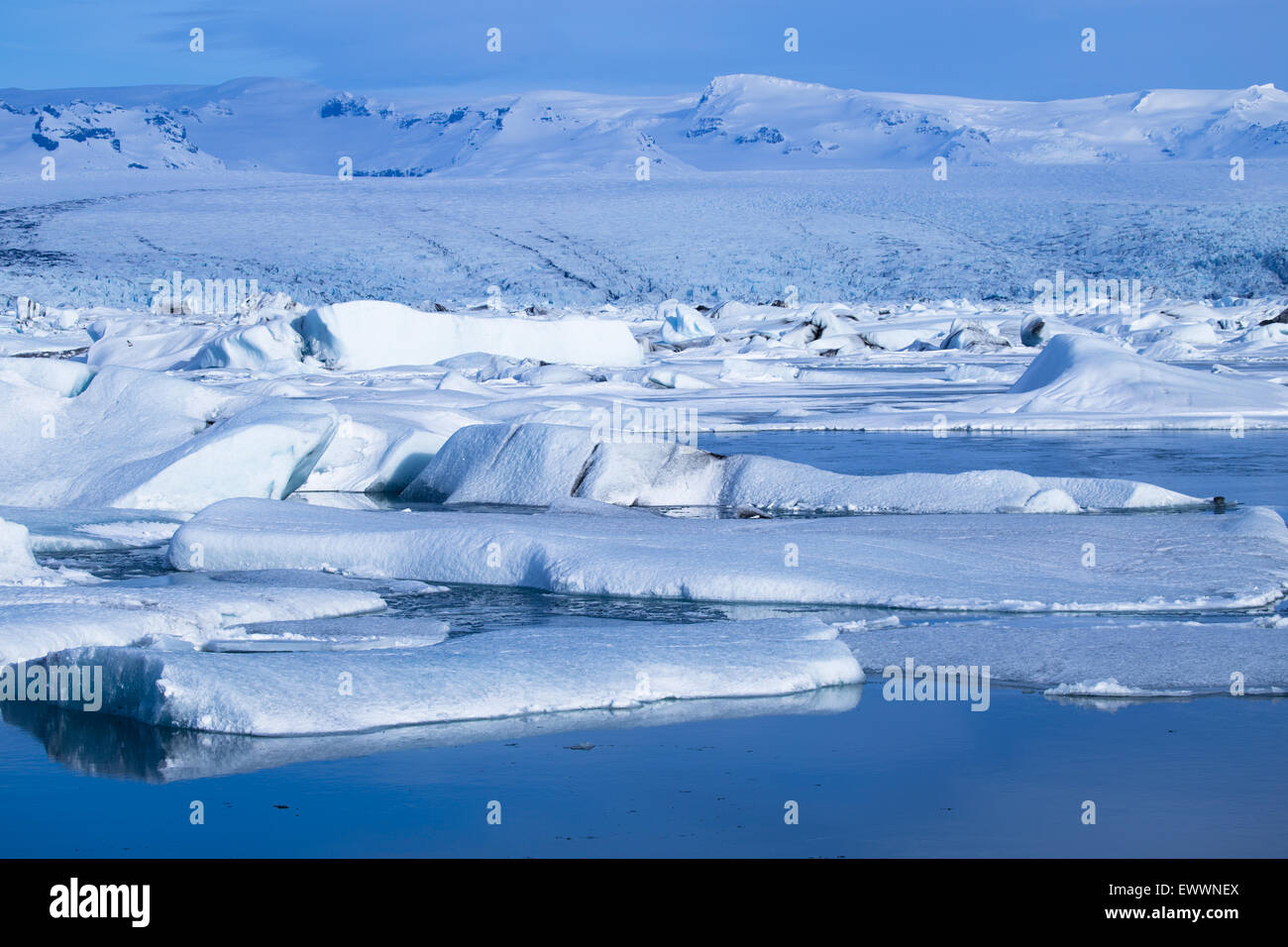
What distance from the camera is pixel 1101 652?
11.2 feet

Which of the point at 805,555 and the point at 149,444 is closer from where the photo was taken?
the point at 805,555

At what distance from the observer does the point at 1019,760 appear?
2598 millimetres

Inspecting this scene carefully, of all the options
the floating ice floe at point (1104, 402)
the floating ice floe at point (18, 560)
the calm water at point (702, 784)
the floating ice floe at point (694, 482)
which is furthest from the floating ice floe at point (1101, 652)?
the floating ice floe at point (1104, 402)

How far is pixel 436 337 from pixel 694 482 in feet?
31.9

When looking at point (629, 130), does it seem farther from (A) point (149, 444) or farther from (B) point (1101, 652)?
(B) point (1101, 652)

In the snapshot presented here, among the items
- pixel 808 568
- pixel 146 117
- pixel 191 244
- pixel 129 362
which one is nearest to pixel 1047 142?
pixel 146 117

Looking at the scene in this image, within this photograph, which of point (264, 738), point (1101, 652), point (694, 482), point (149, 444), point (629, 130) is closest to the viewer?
point (264, 738)

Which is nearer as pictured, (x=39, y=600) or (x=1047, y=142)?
(x=39, y=600)

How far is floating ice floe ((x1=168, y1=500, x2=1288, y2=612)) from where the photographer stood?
4.16 m

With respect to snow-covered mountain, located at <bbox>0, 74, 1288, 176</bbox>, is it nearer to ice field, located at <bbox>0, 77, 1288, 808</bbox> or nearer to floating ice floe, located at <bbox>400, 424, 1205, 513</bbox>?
ice field, located at <bbox>0, 77, 1288, 808</bbox>
